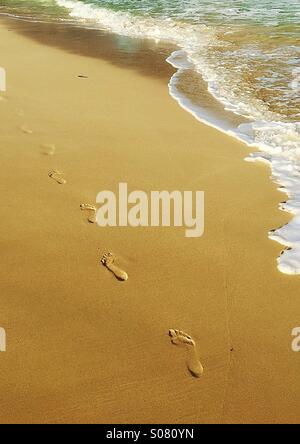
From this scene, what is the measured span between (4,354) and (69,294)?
0.60 m

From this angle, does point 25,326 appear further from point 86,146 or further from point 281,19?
point 281,19

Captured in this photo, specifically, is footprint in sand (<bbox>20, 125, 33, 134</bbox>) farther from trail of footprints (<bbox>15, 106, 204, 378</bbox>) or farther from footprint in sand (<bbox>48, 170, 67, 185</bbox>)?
footprint in sand (<bbox>48, 170, 67, 185</bbox>)

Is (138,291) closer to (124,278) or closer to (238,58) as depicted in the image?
(124,278)

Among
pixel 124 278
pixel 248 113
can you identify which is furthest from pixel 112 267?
pixel 248 113

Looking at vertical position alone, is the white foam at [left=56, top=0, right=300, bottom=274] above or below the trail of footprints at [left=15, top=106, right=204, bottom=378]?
above

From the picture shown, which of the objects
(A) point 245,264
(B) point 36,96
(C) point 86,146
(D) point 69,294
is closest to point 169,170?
(C) point 86,146

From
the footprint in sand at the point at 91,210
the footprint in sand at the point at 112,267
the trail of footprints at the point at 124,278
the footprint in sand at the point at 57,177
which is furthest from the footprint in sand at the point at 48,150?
the footprint in sand at the point at 112,267

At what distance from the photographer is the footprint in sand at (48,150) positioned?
15.6 feet

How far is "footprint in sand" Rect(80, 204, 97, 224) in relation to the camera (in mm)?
3721

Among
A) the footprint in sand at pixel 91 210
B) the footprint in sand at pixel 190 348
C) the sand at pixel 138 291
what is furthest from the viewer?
the footprint in sand at pixel 91 210

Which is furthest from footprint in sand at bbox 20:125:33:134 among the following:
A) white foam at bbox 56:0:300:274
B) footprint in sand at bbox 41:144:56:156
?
white foam at bbox 56:0:300:274

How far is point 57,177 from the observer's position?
4.30m

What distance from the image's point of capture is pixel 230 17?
13.3 m

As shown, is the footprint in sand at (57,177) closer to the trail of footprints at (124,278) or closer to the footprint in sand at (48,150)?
the trail of footprints at (124,278)
